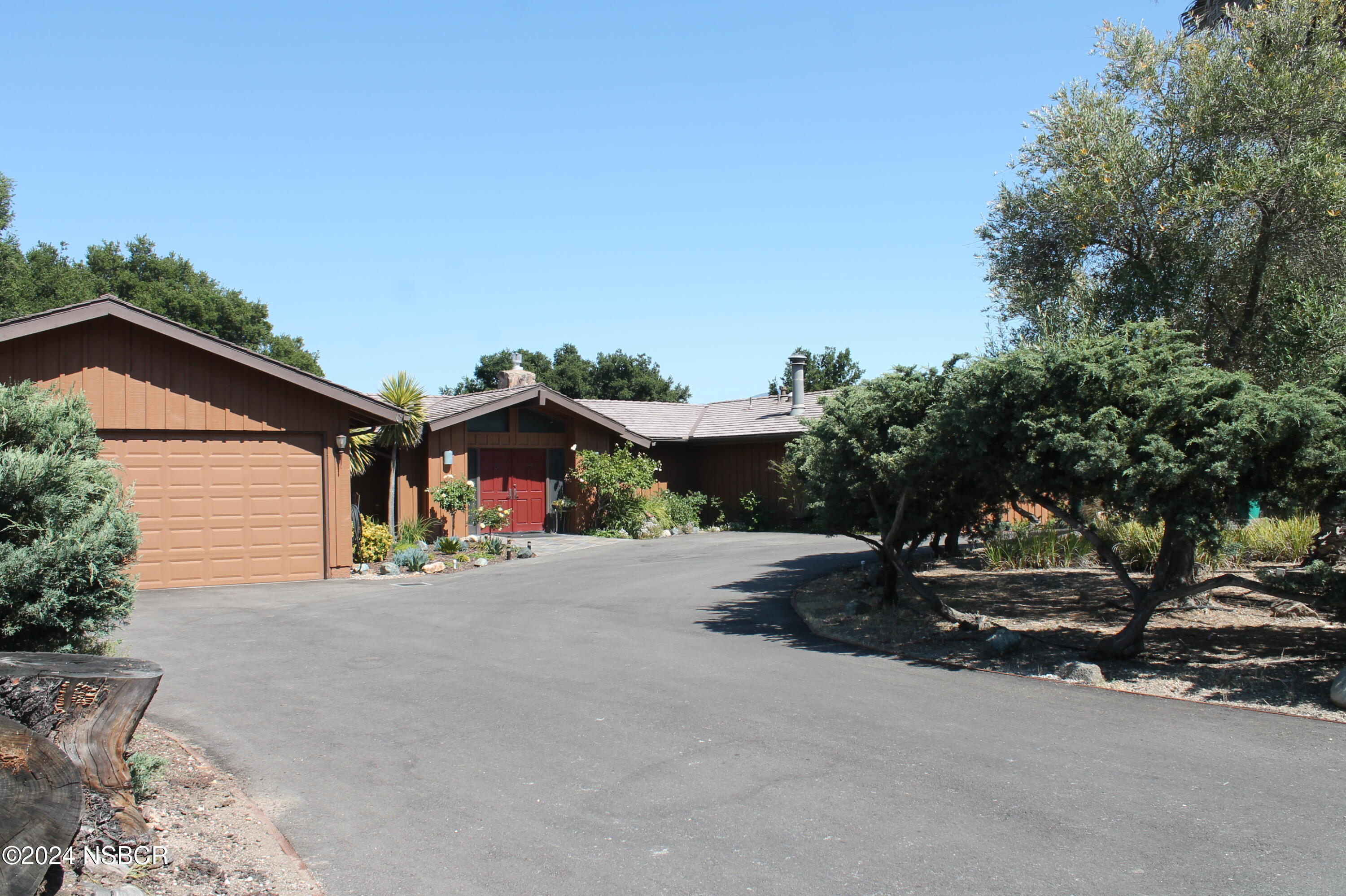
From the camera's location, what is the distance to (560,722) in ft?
23.4

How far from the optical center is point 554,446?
24422 mm

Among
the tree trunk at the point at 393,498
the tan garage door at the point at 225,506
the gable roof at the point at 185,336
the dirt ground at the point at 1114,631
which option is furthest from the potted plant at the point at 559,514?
the dirt ground at the point at 1114,631

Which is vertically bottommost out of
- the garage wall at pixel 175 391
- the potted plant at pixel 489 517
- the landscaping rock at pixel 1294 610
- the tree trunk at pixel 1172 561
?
the landscaping rock at pixel 1294 610

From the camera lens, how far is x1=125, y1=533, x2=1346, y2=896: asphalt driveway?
4535 mm

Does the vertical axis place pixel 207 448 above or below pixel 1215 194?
below

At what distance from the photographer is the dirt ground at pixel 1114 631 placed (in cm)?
811

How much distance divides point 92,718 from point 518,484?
19.6 metres

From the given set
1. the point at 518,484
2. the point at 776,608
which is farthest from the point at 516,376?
the point at 776,608

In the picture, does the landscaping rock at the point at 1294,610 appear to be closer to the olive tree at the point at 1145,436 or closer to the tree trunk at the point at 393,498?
the olive tree at the point at 1145,436

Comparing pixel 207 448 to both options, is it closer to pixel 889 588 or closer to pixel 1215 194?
pixel 889 588

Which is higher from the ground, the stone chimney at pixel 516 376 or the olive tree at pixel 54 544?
the stone chimney at pixel 516 376

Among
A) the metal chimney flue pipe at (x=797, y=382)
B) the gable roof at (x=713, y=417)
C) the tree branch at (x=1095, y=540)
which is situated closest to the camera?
the tree branch at (x=1095, y=540)

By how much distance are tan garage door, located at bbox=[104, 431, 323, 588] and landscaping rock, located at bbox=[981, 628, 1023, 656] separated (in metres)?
11.3

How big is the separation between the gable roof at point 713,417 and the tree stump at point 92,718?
20.7m
